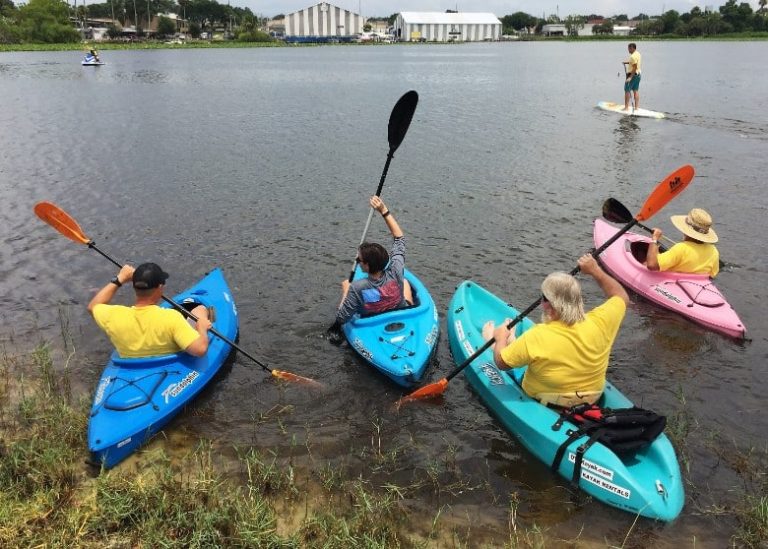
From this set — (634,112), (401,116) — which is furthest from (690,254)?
(634,112)

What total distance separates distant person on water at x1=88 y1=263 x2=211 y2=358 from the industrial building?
5352 inches

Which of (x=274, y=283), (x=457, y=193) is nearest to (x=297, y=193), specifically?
(x=457, y=193)

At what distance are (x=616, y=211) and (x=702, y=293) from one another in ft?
5.76

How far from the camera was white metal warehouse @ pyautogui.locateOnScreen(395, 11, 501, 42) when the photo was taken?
443 feet

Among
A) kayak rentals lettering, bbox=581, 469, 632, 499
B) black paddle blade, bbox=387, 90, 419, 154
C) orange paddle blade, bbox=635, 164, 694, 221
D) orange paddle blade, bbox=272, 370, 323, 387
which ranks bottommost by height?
orange paddle blade, bbox=272, 370, 323, 387

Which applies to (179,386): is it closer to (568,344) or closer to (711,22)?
(568,344)

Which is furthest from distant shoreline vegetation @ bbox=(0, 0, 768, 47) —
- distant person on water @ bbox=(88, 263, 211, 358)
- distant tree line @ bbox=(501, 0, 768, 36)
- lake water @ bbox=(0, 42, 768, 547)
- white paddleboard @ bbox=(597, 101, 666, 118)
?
distant person on water @ bbox=(88, 263, 211, 358)

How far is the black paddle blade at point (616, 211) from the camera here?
22.6 ft

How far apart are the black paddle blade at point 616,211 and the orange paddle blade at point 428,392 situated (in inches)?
120

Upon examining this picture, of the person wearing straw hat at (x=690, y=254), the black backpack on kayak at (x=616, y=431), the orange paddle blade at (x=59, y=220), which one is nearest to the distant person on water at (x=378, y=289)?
the black backpack on kayak at (x=616, y=431)

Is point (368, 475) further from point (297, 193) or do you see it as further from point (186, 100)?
point (186, 100)

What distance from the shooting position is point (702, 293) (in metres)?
7.49

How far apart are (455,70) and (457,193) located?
120ft

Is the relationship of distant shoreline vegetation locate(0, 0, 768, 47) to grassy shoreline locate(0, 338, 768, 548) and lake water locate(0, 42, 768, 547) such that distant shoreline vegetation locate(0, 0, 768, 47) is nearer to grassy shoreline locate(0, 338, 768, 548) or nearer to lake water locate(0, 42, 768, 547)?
lake water locate(0, 42, 768, 547)
